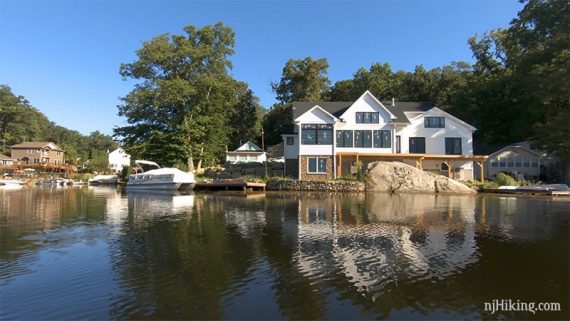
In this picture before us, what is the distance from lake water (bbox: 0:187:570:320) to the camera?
7266 mm

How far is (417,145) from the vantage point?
138 ft

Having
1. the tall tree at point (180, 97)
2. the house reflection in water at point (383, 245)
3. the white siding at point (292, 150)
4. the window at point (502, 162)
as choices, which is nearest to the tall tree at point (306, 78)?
the tall tree at point (180, 97)

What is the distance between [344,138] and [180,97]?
812 inches

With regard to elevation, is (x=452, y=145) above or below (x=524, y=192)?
above

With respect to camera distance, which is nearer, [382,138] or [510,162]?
[382,138]

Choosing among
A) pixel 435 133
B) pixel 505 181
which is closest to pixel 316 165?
pixel 435 133

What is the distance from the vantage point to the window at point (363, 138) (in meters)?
39.8

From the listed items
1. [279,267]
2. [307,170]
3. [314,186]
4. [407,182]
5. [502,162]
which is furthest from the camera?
[502,162]

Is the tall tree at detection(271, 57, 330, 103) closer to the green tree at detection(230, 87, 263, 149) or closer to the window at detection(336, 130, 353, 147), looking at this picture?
the green tree at detection(230, 87, 263, 149)

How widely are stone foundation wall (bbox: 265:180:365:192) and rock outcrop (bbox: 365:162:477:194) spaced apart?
4.93 ft

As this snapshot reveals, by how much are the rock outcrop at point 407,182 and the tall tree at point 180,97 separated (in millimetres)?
23386

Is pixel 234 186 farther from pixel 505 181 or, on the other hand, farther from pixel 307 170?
pixel 505 181

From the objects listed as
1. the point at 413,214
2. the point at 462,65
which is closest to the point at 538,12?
the point at 462,65

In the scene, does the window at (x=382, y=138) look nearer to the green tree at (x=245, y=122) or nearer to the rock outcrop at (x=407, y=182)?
the rock outcrop at (x=407, y=182)
